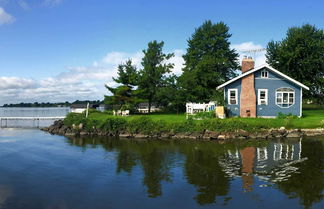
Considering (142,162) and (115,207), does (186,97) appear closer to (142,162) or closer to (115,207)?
(142,162)

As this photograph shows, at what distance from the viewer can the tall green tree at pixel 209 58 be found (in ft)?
140

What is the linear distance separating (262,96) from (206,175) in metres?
19.6

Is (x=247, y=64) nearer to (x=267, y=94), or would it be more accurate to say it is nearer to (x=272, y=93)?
(x=267, y=94)

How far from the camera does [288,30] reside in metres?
42.4

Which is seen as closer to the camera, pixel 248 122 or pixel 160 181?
pixel 160 181

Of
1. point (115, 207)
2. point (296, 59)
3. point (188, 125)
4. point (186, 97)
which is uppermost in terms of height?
point (296, 59)

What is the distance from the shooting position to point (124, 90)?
37.7m

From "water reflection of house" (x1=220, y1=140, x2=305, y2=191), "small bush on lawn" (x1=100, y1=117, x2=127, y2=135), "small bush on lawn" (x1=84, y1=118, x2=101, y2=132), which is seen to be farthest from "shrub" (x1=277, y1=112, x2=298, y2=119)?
"small bush on lawn" (x1=84, y1=118, x2=101, y2=132)

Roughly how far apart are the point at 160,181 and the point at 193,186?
1576mm

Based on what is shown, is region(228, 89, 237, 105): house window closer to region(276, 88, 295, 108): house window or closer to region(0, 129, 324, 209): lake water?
region(276, 88, 295, 108): house window

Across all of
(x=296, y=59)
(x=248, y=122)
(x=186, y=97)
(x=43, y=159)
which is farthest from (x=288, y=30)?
(x=43, y=159)

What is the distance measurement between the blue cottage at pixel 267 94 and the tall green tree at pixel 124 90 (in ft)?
46.5

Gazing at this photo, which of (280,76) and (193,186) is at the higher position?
(280,76)

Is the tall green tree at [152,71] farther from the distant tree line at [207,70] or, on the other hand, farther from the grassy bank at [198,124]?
the grassy bank at [198,124]
